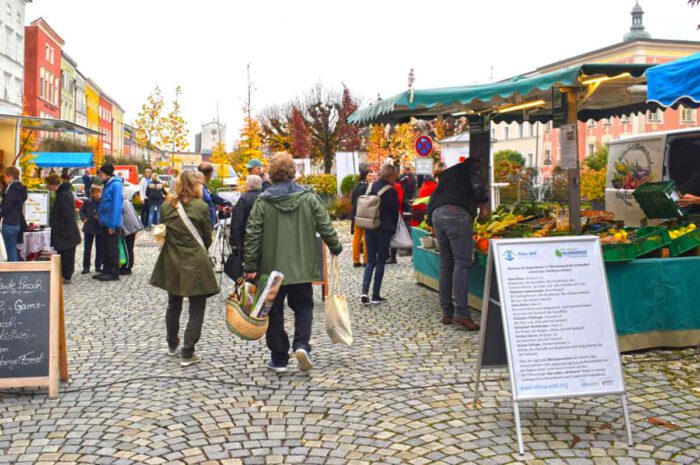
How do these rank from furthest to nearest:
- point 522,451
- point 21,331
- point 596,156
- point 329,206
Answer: point 596,156 < point 329,206 < point 21,331 < point 522,451

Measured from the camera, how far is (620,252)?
647 centimetres

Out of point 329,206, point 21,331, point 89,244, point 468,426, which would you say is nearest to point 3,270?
point 21,331

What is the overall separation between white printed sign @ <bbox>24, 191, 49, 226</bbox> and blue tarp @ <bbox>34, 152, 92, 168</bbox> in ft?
61.5

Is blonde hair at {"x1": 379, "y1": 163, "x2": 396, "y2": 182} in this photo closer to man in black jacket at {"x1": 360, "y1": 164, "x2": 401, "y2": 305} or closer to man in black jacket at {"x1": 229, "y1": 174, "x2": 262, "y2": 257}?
man in black jacket at {"x1": 360, "y1": 164, "x2": 401, "y2": 305}

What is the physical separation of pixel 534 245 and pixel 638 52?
63.9 metres

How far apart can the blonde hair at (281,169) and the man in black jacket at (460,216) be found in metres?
2.21

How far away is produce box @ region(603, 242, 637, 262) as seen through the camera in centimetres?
643

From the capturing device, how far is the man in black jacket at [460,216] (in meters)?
7.59

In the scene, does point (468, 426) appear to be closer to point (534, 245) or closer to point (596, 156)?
point (534, 245)

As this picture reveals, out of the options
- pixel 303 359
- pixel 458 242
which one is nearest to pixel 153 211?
pixel 458 242

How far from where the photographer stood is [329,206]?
26.4 m

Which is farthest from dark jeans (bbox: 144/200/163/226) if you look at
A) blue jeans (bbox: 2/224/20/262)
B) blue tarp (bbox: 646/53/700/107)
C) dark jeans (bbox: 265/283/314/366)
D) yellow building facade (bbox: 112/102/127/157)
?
yellow building facade (bbox: 112/102/127/157)

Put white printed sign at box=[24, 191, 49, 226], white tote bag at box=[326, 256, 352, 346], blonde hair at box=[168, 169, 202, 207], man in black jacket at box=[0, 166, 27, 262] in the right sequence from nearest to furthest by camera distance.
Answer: white tote bag at box=[326, 256, 352, 346]
blonde hair at box=[168, 169, 202, 207]
man in black jacket at box=[0, 166, 27, 262]
white printed sign at box=[24, 191, 49, 226]

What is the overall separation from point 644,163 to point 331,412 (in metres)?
9.15
